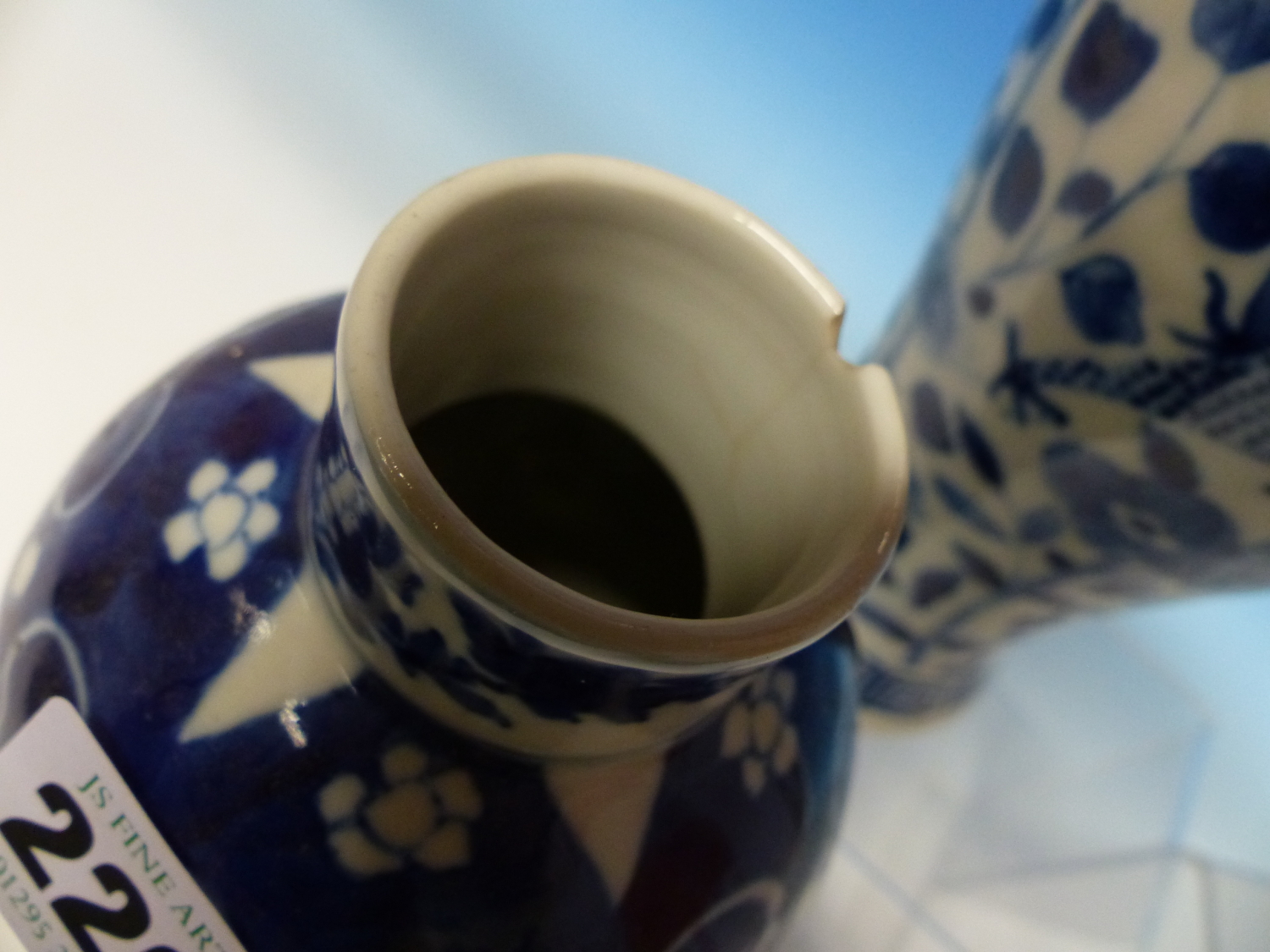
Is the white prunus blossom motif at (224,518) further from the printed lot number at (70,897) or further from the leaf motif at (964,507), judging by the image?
the leaf motif at (964,507)

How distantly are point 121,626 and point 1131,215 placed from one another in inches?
12.7

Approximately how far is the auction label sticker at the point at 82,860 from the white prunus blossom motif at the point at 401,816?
0.04m

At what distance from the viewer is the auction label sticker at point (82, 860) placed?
0.28 metres

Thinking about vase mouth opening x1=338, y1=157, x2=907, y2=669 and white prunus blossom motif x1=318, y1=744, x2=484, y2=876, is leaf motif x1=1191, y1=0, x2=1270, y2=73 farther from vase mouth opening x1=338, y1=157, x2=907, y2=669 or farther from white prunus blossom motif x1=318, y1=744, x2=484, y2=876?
white prunus blossom motif x1=318, y1=744, x2=484, y2=876

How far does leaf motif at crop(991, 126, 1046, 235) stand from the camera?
0.38 meters

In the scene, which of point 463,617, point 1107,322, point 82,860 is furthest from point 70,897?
point 1107,322

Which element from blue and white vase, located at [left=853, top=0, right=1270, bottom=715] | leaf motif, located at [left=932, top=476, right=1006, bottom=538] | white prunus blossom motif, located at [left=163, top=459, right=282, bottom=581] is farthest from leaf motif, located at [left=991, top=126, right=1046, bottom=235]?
white prunus blossom motif, located at [left=163, top=459, right=282, bottom=581]

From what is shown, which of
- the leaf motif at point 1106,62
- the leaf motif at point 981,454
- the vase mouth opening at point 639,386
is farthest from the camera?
the leaf motif at point 981,454

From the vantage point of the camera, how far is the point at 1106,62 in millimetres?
343

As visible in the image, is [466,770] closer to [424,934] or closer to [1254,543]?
[424,934]

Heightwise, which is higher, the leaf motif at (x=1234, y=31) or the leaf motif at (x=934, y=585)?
the leaf motif at (x=1234, y=31)

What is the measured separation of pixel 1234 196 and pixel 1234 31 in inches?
1.8

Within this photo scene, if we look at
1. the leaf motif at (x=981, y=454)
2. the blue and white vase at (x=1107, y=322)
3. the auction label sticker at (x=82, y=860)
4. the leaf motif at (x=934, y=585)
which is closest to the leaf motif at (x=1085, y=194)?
the blue and white vase at (x=1107, y=322)

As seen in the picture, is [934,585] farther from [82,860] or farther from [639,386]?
[82,860]
